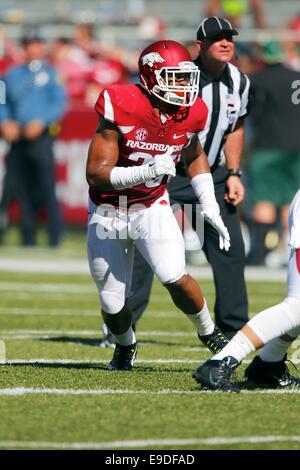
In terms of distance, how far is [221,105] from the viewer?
6574 millimetres

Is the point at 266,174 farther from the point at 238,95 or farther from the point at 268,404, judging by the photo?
the point at 268,404

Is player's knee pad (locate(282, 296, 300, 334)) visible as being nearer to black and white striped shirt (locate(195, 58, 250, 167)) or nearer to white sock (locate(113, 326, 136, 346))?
white sock (locate(113, 326, 136, 346))

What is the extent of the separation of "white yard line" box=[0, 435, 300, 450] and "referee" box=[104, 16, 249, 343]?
97.1 inches

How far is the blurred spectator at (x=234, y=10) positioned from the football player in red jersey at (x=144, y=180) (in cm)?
901

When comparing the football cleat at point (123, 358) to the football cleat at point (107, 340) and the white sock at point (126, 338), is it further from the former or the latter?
the football cleat at point (107, 340)

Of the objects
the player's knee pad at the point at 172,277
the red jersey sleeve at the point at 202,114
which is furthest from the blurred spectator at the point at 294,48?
the player's knee pad at the point at 172,277

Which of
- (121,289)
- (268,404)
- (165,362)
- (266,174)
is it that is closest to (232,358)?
(268,404)

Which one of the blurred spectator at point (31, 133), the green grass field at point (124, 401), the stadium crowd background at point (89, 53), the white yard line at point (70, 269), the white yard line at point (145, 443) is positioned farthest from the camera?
the stadium crowd background at point (89, 53)

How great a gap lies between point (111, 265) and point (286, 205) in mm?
6949

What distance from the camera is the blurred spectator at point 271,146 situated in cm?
1163

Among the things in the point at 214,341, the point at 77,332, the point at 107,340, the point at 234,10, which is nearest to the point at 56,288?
the point at 77,332

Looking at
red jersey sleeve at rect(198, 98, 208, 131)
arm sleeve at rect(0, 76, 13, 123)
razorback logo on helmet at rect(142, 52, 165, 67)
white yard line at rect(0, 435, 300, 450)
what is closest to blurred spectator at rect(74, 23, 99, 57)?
arm sleeve at rect(0, 76, 13, 123)
